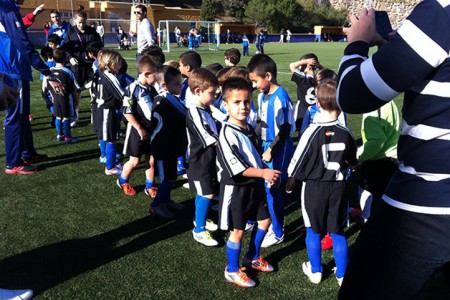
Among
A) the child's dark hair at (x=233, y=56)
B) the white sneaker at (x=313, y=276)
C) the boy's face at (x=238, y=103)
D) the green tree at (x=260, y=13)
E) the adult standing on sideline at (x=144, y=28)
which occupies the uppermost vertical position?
the green tree at (x=260, y=13)

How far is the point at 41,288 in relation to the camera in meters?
3.11

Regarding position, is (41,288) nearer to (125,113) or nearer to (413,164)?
(125,113)

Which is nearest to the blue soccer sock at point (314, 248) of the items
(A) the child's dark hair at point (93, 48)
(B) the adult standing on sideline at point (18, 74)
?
(B) the adult standing on sideline at point (18, 74)

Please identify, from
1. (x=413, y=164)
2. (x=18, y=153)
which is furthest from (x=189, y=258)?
(x=18, y=153)

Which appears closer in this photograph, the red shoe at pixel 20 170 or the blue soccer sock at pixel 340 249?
the blue soccer sock at pixel 340 249

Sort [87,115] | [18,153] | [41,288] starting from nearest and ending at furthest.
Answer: [41,288] → [18,153] → [87,115]

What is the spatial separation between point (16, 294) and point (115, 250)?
3.11ft

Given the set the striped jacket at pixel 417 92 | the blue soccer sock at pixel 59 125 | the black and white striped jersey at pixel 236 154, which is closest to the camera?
the striped jacket at pixel 417 92

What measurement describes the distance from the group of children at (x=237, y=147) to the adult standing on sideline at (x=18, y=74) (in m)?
0.89

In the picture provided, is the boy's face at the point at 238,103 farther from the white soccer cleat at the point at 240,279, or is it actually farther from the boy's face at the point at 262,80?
the white soccer cleat at the point at 240,279

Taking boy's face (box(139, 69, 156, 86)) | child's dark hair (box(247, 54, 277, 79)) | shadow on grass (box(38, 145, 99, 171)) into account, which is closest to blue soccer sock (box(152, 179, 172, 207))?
boy's face (box(139, 69, 156, 86))

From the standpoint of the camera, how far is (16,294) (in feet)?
9.50

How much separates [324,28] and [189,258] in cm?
6477

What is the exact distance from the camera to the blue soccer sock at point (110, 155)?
5.52 meters
